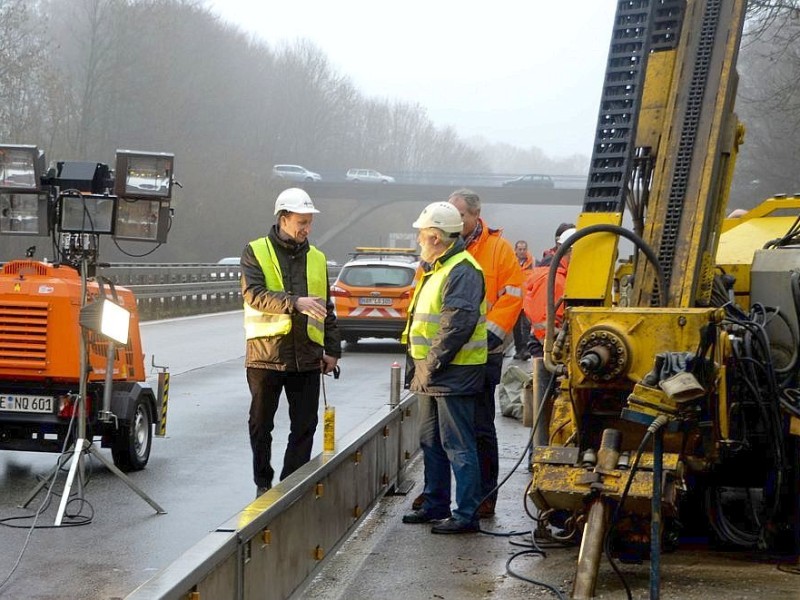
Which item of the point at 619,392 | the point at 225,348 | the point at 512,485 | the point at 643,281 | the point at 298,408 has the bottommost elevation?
the point at 225,348

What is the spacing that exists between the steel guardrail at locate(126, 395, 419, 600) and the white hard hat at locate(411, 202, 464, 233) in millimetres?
1354

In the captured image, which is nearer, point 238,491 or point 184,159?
point 238,491

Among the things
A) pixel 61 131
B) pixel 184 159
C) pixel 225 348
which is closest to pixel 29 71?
pixel 61 131

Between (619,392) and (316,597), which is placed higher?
(619,392)

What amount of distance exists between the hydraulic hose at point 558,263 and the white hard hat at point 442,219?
108 cm

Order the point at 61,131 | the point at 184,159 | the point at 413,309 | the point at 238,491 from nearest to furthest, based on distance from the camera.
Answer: the point at 413,309, the point at 238,491, the point at 61,131, the point at 184,159

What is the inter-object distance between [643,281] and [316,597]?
253 centimetres

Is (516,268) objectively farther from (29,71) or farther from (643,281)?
(29,71)

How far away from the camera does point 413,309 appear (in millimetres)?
8641

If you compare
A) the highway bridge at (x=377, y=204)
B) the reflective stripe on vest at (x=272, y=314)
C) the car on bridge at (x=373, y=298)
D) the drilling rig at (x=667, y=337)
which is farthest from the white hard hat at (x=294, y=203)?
the highway bridge at (x=377, y=204)

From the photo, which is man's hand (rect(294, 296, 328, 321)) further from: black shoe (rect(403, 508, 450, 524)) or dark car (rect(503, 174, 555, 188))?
dark car (rect(503, 174, 555, 188))

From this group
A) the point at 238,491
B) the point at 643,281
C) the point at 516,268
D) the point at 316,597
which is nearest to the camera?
the point at 316,597

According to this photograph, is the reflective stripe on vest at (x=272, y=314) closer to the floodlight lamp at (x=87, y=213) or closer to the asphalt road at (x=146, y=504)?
the floodlight lamp at (x=87, y=213)

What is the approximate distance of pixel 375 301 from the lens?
23812mm
